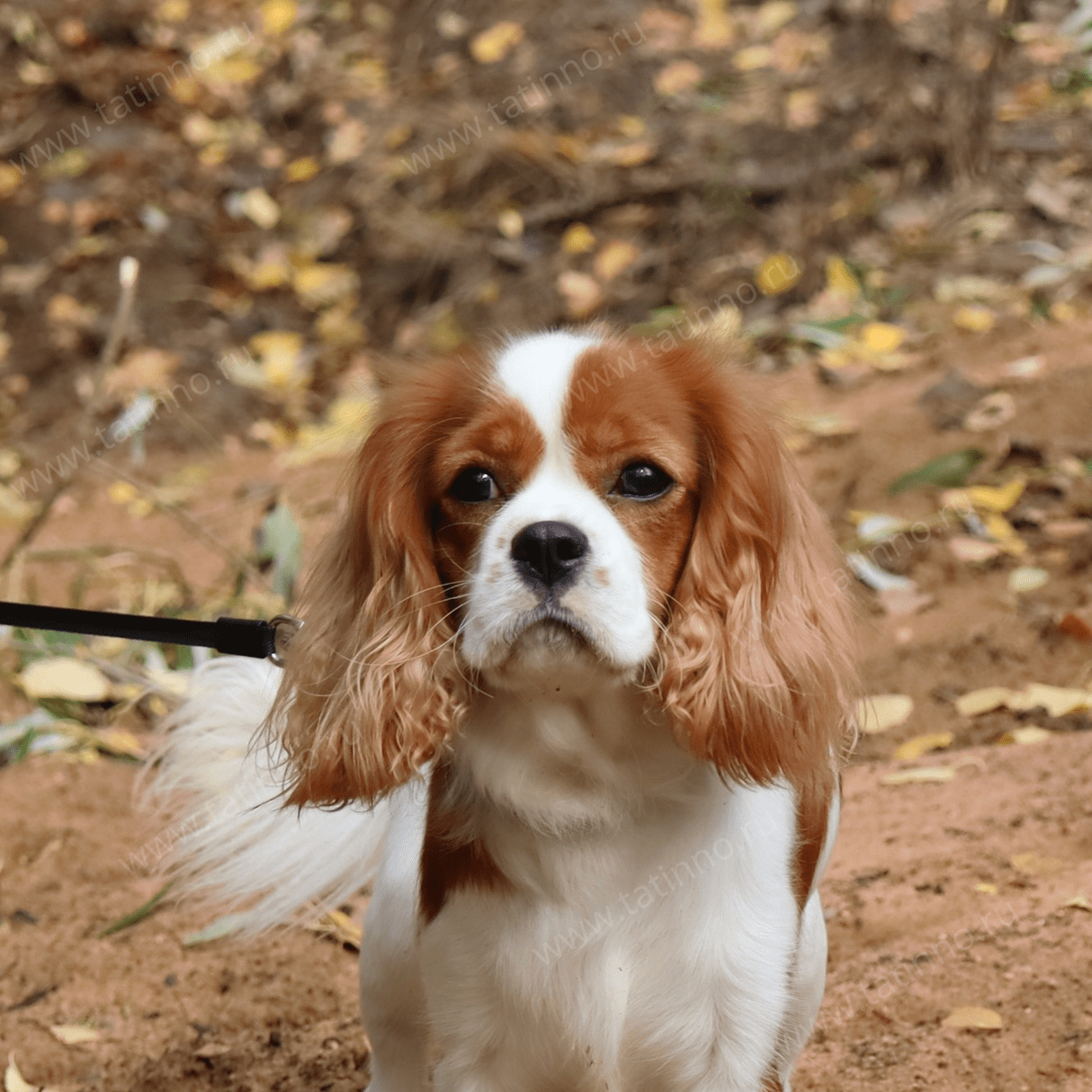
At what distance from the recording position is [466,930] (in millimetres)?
1969

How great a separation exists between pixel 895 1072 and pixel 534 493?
4.16 feet

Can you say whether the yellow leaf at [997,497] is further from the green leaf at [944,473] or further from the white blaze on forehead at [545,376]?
the white blaze on forehead at [545,376]

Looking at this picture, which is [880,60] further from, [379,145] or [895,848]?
[895,848]

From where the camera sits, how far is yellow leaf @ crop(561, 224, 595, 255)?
6.91 meters

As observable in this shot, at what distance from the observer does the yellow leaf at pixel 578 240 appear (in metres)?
6.91

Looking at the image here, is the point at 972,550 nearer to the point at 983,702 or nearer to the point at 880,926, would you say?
the point at 983,702

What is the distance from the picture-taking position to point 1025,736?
3.54m

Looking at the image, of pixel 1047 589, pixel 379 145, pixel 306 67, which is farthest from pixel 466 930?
pixel 306 67

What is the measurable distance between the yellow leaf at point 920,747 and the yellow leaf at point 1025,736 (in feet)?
0.45

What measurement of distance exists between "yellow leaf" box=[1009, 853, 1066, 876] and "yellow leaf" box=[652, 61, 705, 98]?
5.39m

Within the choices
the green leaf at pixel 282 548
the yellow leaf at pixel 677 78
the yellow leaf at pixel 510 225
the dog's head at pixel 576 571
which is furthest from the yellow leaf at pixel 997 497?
the yellow leaf at pixel 677 78

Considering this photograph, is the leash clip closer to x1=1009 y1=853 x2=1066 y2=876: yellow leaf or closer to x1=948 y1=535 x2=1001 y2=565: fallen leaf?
x1=1009 y1=853 x2=1066 y2=876: yellow leaf

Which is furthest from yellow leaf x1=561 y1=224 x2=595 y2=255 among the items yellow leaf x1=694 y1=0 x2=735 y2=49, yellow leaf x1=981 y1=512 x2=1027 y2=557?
yellow leaf x1=981 y1=512 x2=1027 y2=557

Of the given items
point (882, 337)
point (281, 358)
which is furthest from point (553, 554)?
point (281, 358)
